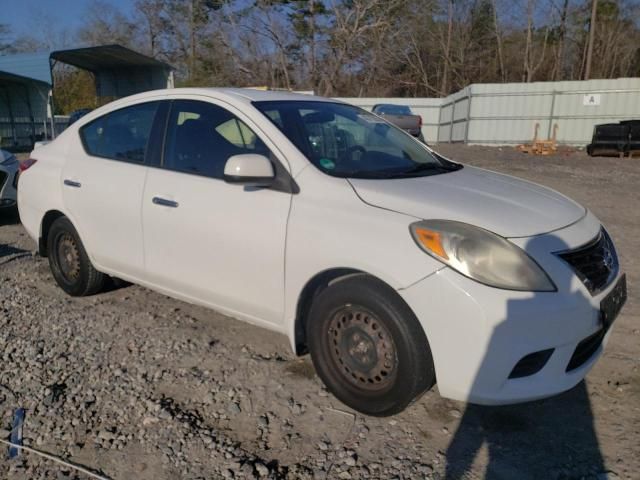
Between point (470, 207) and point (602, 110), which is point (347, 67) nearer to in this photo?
point (602, 110)

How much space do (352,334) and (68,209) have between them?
2620mm

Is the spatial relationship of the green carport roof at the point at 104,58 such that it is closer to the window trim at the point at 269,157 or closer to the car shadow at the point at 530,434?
the window trim at the point at 269,157

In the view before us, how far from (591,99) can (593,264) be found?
74.0 ft

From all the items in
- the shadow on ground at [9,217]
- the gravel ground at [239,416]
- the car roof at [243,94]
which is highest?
the car roof at [243,94]

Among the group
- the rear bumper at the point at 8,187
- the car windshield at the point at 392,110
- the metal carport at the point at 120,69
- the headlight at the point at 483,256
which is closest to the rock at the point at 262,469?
the headlight at the point at 483,256

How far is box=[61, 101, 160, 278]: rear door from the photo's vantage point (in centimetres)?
362

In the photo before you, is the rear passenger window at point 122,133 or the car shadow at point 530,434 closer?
the car shadow at point 530,434

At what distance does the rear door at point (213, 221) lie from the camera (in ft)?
9.61

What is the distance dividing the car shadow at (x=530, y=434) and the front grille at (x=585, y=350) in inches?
3.3

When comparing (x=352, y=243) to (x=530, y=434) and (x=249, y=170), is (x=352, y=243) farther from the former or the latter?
(x=530, y=434)

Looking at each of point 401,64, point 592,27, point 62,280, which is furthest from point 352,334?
point 401,64

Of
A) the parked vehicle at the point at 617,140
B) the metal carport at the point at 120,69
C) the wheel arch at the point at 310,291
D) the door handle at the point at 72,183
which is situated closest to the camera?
the wheel arch at the point at 310,291

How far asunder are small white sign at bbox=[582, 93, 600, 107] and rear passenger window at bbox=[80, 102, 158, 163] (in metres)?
22.5

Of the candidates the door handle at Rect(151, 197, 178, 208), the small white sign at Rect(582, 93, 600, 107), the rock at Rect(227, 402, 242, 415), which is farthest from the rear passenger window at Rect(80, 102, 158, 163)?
the small white sign at Rect(582, 93, 600, 107)
